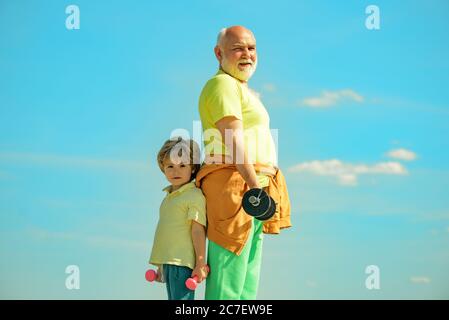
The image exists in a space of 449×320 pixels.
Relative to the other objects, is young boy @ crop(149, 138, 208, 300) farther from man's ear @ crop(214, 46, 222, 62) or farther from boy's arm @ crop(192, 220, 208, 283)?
man's ear @ crop(214, 46, 222, 62)

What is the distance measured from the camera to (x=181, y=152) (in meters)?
4.78

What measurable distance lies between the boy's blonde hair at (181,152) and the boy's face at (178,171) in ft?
0.09

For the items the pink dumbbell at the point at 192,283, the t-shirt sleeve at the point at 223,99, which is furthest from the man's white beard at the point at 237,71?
the pink dumbbell at the point at 192,283

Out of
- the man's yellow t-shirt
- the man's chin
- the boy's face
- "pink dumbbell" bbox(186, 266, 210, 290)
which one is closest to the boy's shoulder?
the boy's face

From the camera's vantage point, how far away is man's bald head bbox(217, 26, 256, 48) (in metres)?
4.73

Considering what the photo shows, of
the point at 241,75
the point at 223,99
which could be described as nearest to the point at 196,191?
the point at 223,99

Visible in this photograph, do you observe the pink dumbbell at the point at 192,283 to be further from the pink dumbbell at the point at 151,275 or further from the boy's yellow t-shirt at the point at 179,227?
the pink dumbbell at the point at 151,275

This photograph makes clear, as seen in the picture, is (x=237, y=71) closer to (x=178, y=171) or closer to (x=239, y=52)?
(x=239, y=52)

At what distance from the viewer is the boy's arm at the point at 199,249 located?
4492 millimetres

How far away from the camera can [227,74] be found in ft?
15.5

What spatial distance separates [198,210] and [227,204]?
20 centimetres
